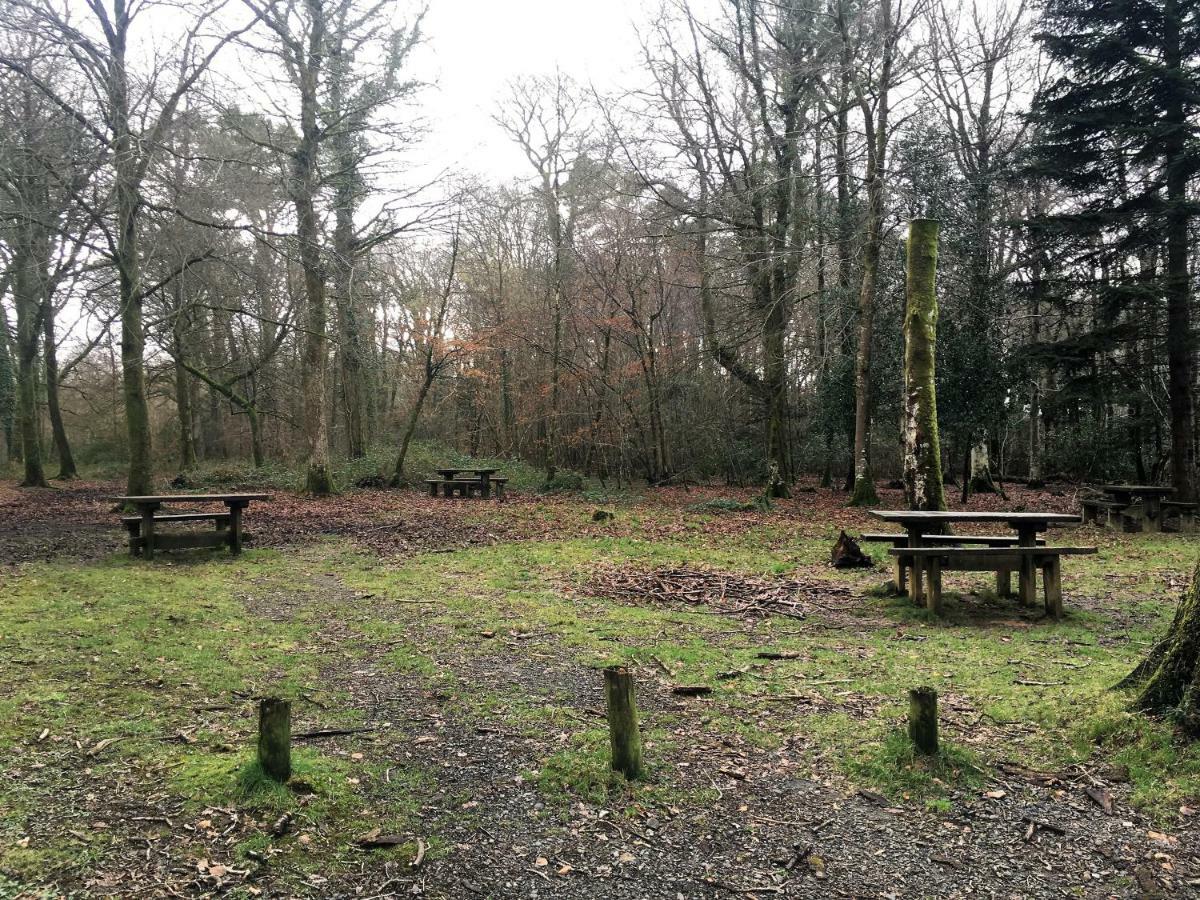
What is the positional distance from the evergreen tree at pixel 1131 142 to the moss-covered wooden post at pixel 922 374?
7206 mm

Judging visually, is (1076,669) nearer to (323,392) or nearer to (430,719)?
(430,719)

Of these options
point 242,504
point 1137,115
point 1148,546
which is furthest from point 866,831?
point 1137,115

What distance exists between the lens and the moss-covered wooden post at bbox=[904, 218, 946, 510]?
9.68 metres

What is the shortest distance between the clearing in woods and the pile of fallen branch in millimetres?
76

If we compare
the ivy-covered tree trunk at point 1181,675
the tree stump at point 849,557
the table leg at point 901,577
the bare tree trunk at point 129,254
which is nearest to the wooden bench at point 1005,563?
the table leg at point 901,577

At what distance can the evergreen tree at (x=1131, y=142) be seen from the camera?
13.8 m

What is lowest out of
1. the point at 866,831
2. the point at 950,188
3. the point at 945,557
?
the point at 866,831

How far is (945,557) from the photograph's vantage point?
21.9 ft

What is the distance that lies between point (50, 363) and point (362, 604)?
18707mm

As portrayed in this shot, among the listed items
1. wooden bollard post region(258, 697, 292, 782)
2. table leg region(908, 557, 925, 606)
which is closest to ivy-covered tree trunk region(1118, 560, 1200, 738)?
table leg region(908, 557, 925, 606)

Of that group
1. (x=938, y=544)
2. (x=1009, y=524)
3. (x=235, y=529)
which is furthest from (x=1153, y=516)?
(x=235, y=529)

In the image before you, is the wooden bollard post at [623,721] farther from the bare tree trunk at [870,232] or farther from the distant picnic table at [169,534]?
the bare tree trunk at [870,232]

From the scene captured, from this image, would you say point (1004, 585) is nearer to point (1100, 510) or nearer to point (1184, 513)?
point (1184, 513)

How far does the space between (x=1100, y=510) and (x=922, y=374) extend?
7565mm
